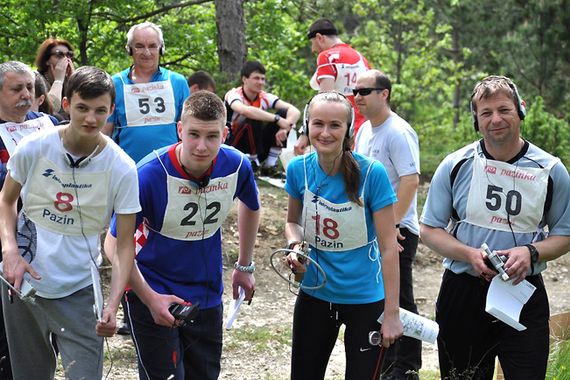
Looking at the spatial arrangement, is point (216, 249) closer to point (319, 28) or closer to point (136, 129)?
point (136, 129)

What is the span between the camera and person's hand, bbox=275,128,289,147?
11.3 metres

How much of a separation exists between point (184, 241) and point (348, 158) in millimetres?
997

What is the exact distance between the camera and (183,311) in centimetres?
459

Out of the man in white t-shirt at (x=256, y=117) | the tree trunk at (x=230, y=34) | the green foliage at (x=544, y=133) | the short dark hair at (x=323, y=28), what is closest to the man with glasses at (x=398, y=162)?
the short dark hair at (x=323, y=28)

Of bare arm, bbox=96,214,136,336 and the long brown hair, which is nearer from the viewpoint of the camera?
bare arm, bbox=96,214,136,336

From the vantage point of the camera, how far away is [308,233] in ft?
16.3

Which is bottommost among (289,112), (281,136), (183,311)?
(183,311)

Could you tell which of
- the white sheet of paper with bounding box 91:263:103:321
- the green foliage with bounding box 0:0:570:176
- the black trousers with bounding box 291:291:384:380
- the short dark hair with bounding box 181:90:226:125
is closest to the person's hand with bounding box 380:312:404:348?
the black trousers with bounding box 291:291:384:380

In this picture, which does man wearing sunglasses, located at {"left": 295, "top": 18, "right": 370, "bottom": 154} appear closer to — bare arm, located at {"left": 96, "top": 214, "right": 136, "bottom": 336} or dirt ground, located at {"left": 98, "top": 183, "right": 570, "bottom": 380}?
dirt ground, located at {"left": 98, "top": 183, "right": 570, "bottom": 380}

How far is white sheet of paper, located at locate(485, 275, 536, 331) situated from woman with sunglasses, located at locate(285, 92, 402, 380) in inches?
20.3

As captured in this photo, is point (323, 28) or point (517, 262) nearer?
point (517, 262)

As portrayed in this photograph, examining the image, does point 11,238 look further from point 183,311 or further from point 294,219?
point 294,219

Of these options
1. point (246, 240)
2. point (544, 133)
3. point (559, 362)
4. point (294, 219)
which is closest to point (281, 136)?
point (544, 133)

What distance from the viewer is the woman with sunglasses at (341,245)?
4801mm
